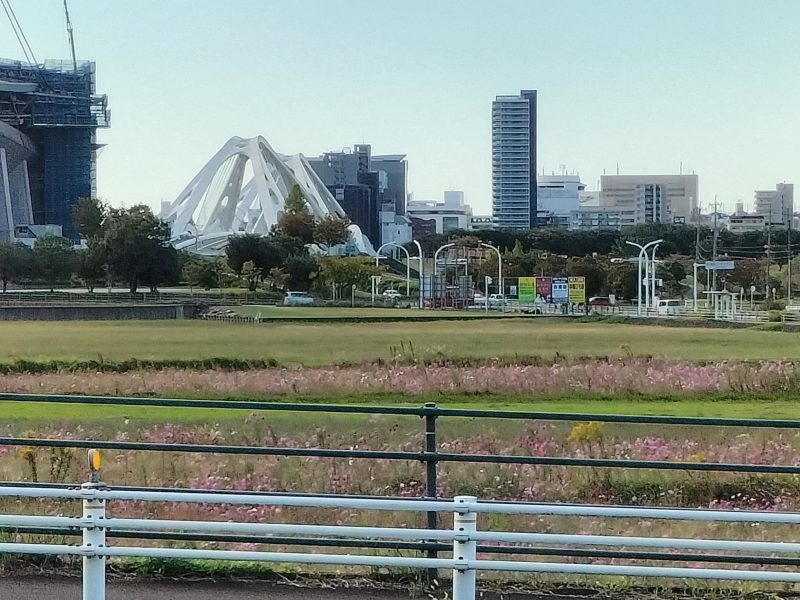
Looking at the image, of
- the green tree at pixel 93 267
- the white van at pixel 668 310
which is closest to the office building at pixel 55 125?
the green tree at pixel 93 267

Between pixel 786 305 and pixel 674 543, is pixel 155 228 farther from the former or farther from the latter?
pixel 674 543

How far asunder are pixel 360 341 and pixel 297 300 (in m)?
29.1

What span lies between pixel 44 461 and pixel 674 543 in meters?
6.47

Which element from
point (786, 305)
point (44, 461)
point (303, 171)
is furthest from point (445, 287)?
point (303, 171)

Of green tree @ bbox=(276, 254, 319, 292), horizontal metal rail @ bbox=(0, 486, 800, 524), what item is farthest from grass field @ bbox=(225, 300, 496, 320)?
horizontal metal rail @ bbox=(0, 486, 800, 524)

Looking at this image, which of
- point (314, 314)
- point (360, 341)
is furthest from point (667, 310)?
point (360, 341)

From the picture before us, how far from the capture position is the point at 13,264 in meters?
68.0

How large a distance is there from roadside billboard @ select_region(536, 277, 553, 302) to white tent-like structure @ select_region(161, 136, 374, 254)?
200 ft

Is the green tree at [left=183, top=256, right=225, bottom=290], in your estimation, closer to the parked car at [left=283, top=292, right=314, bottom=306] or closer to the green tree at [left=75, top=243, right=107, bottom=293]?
the green tree at [left=75, top=243, right=107, bottom=293]

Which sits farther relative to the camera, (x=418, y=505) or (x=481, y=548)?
Answer: (x=481, y=548)

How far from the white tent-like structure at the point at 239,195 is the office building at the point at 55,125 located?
13.6 meters

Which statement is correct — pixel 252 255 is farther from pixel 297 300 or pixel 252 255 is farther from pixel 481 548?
pixel 481 548

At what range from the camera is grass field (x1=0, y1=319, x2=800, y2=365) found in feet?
87.9

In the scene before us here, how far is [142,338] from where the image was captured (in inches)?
1283
